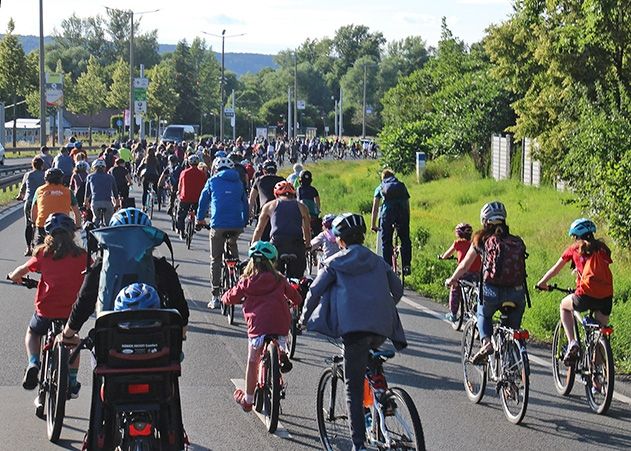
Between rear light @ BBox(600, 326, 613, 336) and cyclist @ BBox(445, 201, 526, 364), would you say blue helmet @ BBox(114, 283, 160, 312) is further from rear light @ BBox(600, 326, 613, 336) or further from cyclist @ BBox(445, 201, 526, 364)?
rear light @ BBox(600, 326, 613, 336)

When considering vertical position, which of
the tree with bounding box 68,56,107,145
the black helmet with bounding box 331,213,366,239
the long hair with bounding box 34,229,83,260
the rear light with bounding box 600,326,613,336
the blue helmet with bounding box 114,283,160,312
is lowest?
the rear light with bounding box 600,326,613,336

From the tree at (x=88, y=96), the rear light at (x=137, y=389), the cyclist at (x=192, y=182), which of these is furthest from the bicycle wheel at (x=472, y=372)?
the tree at (x=88, y=96)

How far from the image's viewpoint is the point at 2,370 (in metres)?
11.3

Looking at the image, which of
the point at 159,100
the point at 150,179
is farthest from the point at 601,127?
the point at 159,100

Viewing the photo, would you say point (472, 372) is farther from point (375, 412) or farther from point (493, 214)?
point (375, 412)

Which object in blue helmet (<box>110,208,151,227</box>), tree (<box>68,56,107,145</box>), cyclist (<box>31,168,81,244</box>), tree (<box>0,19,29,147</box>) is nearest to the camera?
blue helmet (<box>110,208,151,227</box>)

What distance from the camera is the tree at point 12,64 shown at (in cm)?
8606

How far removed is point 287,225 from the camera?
42.3 ft

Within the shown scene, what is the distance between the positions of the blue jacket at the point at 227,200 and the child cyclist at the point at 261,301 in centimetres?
565

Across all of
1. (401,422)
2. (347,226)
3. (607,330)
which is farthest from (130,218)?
(607,330)

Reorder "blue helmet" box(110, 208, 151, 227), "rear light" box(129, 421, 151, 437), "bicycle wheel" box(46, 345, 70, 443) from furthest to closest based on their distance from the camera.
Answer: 1. "bicycle wheel" box(46, 345, 70, 443)
2. "blue helmet" box(110, 208, 151, 227)
3. "rear light" box(129, 421, 151, 437)

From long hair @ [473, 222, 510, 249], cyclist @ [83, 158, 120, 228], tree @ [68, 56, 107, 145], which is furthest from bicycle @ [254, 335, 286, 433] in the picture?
tree @ [68, 56, 107, 145]

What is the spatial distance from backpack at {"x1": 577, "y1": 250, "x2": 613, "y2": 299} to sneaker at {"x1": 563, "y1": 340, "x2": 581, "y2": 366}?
A: 1.49 feet

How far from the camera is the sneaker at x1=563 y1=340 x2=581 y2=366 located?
10336 millimetres
